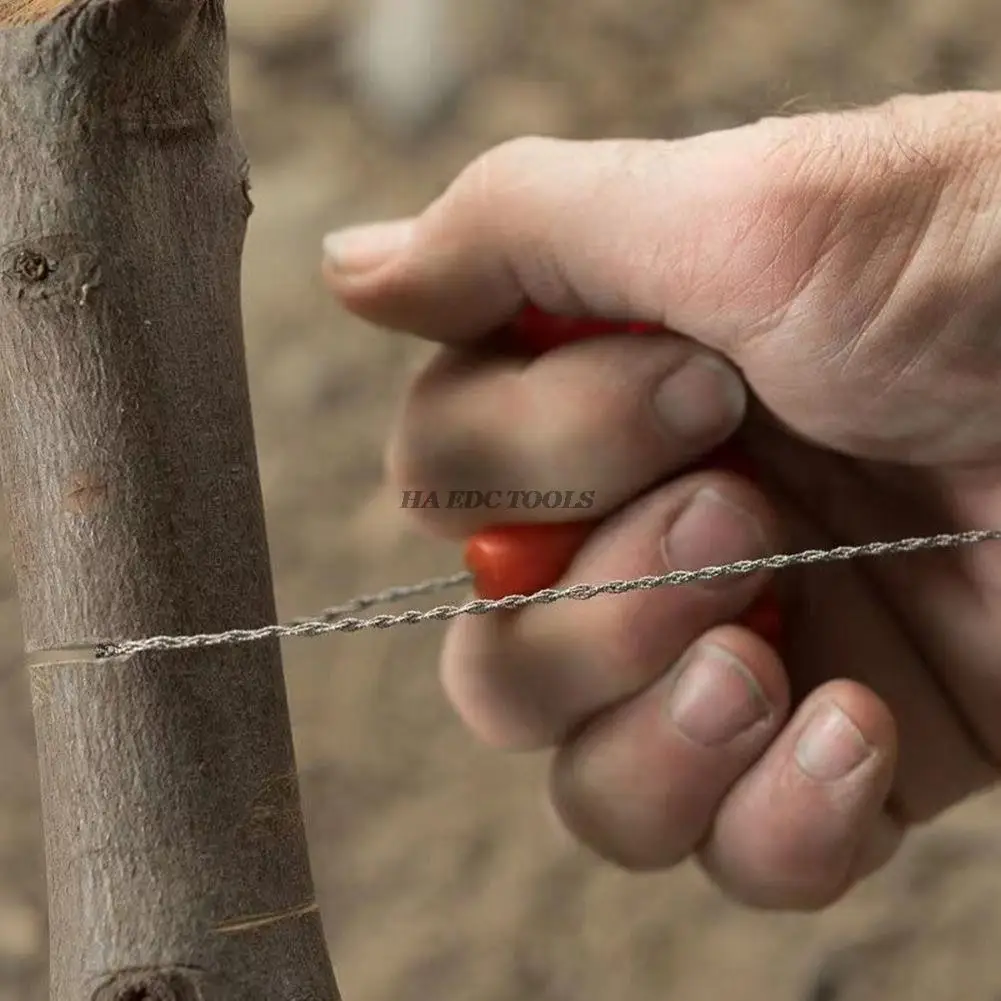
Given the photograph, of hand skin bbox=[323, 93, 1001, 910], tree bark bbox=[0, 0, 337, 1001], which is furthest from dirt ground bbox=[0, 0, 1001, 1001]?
tree bark bbox=[0, 0, 337, 1001]

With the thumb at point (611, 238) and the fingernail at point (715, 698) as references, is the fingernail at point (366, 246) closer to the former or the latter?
the thumb at point (611, 238)

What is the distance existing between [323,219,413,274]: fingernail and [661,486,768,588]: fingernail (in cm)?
15

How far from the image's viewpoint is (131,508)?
311mm

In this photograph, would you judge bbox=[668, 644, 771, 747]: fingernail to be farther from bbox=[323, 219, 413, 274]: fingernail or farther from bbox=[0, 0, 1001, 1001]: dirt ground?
bbox=[0, 0, 1001, 1001]: dirt ground

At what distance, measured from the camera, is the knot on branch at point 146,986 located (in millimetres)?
306

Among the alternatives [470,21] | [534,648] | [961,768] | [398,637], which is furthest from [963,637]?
[470,21]

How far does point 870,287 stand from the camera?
16.8 inches

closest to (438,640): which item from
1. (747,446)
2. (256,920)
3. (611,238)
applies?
(747,446)

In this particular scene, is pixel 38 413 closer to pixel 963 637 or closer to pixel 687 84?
pixel 963 637

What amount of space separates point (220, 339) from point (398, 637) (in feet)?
1.69

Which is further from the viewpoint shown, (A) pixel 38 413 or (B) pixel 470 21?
(B) pixel 470 21

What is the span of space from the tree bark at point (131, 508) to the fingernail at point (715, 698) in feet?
0.80

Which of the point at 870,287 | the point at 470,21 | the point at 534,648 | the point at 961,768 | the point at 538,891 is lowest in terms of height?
the point at 538,891

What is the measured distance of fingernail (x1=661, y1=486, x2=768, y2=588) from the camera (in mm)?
528
